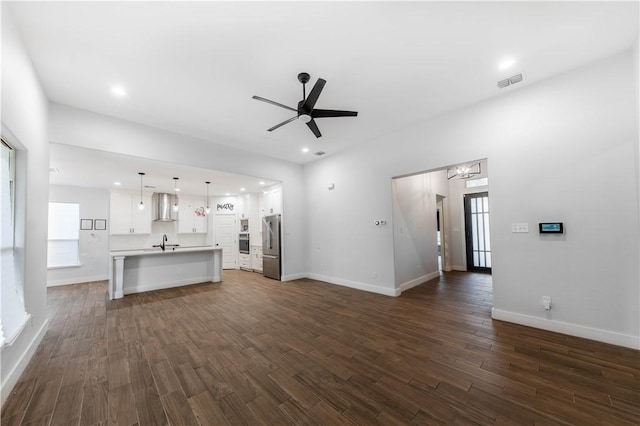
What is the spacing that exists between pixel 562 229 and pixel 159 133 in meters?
6.34

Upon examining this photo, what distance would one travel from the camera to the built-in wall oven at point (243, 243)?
8210 mm

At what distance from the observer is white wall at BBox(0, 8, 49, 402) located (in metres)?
2.02

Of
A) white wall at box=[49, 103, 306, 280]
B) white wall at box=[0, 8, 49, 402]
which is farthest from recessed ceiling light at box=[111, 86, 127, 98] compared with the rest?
white wall at box=[49, 103, 306, 280]

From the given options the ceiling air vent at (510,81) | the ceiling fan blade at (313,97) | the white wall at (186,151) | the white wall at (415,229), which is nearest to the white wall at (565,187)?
the ceiling air vent at (510,81)

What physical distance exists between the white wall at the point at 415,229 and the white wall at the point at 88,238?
8.30 m

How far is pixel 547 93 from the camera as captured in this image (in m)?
3.11

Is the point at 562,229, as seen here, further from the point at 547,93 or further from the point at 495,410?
the point at 495,410

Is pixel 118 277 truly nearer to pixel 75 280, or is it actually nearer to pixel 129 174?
pixel 129 174

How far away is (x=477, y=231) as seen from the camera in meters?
6.92

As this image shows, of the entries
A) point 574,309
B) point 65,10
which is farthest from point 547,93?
point 65,10

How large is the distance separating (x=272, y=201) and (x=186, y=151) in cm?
269

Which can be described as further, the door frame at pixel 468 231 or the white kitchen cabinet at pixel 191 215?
the white kitchen cabinet at pixel 191 215

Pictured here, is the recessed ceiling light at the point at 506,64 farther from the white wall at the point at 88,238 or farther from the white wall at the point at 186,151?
the white wall at the point at 88,238

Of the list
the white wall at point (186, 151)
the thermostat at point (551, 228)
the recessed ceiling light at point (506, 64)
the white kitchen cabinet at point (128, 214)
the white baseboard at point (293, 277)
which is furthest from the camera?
the white kitchen cabinet at point (128, 214)
